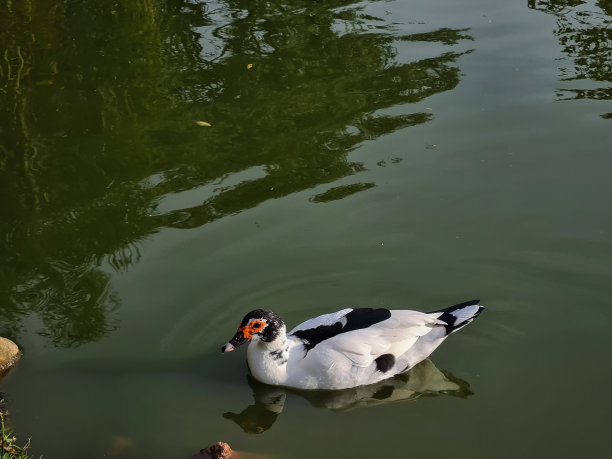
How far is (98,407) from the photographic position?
18.8 ft

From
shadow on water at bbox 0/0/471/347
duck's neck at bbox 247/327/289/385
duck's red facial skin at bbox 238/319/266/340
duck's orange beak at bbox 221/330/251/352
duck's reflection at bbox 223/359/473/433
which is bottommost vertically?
duck's reflection at bbox 223/359/473/433

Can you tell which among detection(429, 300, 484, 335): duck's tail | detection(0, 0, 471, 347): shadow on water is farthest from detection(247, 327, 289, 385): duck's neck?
detection(0, 0, 471, 347): shadow on water

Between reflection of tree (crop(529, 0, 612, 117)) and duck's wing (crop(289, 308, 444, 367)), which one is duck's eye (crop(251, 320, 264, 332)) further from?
reflection of tree (crop(529, 0, 612, 117))

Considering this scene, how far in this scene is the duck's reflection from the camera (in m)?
5.68

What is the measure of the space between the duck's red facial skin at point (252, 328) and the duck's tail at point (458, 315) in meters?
1.20

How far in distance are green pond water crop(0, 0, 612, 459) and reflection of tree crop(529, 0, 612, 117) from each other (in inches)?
2.1

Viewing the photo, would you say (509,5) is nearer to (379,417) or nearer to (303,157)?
(303,157)

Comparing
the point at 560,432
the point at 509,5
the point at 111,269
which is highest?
the point at 509,5

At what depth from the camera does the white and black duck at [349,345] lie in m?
5.77

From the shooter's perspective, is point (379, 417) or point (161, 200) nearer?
point (379, 417)

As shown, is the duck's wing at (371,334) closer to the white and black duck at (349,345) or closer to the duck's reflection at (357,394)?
the white and black duck at (349,345)

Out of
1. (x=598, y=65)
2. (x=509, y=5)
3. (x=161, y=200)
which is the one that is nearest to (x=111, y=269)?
(x=161, y=200)

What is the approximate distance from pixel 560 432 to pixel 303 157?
13.9ft

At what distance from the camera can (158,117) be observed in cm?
957
